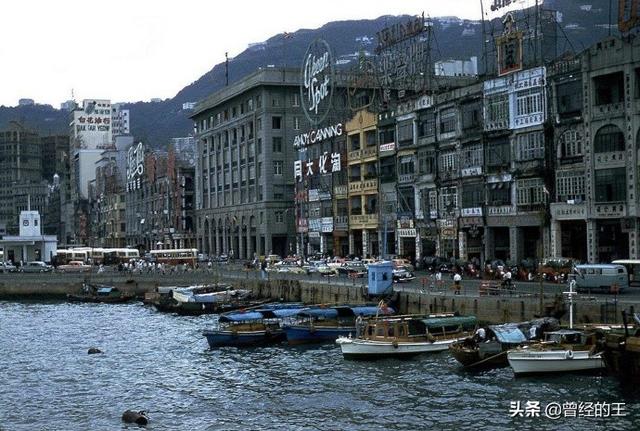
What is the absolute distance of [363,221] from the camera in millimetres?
130875

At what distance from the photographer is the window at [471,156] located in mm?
105062

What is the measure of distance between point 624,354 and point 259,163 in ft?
411

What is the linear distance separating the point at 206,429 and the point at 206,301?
57518mm

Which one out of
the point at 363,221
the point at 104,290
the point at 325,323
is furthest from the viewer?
the point at 363,221

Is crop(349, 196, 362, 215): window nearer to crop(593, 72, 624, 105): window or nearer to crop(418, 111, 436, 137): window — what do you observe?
crop(418, 111, 436, 137): window

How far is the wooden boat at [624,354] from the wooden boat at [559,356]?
51.6 inches

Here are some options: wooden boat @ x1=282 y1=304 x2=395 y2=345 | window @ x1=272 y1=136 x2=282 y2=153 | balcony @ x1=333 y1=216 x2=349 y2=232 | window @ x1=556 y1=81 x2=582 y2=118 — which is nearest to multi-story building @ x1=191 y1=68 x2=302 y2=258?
window @ x1=272 y1=136 x2=282 y2=153

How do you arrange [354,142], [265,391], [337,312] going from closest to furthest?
[265,391]
[337,312]
[354,142]

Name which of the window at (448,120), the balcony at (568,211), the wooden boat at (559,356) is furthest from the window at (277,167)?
the wooden boat at (559,356)

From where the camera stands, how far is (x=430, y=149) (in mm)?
114938

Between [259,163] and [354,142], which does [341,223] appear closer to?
[354,142]

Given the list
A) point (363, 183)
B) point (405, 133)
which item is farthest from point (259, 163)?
point (405, 133)

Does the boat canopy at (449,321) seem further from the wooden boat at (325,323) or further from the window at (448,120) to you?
the window at (448,120)

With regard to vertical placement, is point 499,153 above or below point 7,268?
above
